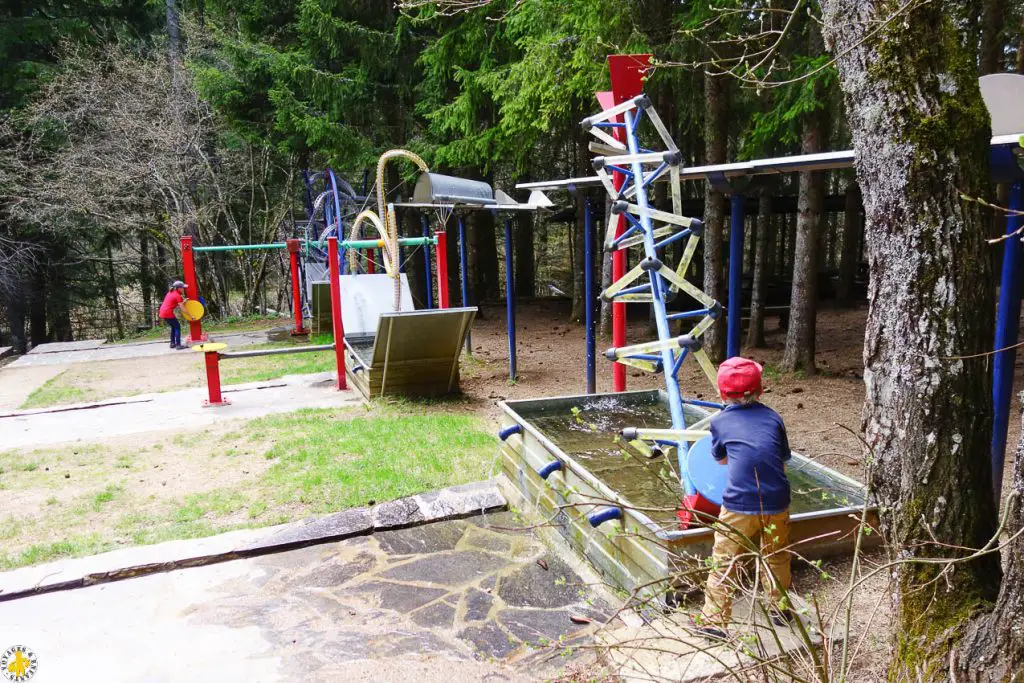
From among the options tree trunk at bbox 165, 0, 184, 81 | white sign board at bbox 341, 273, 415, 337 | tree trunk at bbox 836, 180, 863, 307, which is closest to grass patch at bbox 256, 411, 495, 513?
white sign board at bbox 341, 273, 415, 337

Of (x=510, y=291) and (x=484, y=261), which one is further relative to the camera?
(x=484, y=261)

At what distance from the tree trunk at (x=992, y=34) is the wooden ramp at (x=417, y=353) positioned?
6.50 m

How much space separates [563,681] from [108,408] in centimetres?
785

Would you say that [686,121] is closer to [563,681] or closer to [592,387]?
[592,387]

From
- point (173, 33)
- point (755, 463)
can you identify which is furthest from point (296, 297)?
point (755, 463)

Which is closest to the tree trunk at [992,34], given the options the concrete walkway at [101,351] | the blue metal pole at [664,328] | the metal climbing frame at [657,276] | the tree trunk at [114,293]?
the metal climbing frame at [657,276]

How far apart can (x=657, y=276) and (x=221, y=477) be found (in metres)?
3.91

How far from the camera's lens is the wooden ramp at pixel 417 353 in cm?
784

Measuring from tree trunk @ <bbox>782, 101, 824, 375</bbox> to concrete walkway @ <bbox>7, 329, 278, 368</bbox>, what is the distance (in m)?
10.3

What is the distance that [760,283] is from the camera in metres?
10.4

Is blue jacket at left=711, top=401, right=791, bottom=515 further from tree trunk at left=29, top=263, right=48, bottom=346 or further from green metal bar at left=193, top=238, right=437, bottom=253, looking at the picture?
tree trunk at left=29, top=263, right=48, bottom=346

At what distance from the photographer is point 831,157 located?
400 centimetres

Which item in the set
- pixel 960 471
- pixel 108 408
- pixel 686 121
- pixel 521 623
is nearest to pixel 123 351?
pixel 108 408

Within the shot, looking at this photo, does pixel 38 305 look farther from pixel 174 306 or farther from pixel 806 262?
pixel 806 262
